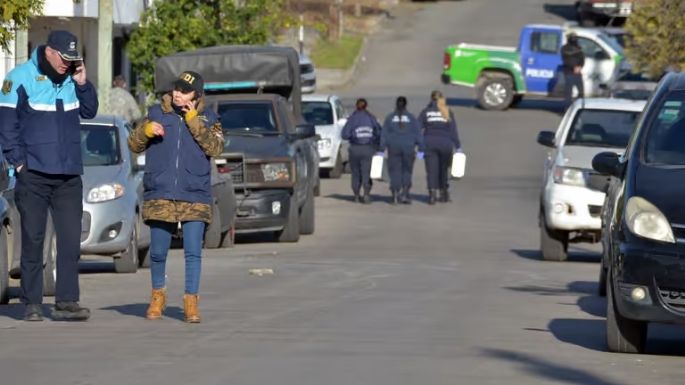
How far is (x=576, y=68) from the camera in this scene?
4275cm

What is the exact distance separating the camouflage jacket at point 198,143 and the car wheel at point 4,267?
2369mm

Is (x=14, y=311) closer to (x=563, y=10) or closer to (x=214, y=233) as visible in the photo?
(x=214, y=233)

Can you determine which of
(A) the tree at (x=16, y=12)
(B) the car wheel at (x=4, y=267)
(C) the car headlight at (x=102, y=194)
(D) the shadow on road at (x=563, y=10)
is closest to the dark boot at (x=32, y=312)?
(B) the car wheel at (x=4, y=267)

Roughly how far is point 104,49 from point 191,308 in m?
16.5

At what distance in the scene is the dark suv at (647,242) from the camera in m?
10.6

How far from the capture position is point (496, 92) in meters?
46.6

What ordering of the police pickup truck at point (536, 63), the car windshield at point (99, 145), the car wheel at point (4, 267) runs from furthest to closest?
the police pickup truck at point (536, 63)
the car windshield at point (99, 145)
the car wheel at point (4, 267)

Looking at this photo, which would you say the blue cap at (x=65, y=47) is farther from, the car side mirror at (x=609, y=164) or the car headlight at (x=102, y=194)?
the car headlight at (x=102, y=194)

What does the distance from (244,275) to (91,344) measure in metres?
7.11

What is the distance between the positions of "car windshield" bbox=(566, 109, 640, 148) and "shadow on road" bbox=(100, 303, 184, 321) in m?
8.84

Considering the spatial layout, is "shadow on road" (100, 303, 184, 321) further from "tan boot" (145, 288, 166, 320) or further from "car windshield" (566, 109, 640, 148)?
"car windshield" (566, 109, 640, 148)

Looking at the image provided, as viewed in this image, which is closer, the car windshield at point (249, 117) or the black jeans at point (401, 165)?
the car windshield at point (249, 117)

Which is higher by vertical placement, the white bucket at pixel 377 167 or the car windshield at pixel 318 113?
the car windshield at pixel 318 113

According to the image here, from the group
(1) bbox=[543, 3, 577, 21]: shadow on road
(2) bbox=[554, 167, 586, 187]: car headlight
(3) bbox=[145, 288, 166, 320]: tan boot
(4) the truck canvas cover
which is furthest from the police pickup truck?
(3) bbox=[145, 288, 166, 320]: tan boot
